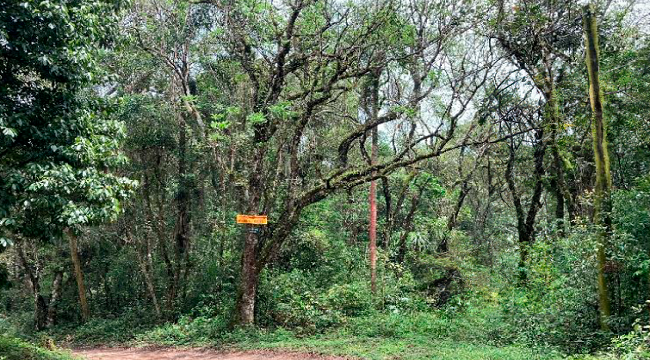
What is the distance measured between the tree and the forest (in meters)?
0.03

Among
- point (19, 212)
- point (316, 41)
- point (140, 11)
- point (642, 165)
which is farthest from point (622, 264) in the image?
point (140, 11)

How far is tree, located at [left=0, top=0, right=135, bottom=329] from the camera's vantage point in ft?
20.4

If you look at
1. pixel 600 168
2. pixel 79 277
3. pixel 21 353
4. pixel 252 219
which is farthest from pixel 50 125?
pixel 79 277

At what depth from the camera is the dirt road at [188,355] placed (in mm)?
9422

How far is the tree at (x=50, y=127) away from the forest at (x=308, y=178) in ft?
0.09

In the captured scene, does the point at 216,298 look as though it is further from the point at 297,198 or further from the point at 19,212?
the point at 19,212

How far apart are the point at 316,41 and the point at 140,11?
500cm

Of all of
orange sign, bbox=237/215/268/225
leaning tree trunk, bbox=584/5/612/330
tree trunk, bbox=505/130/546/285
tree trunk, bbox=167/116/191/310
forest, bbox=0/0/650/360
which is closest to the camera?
forest, bbox=0/0/650/360

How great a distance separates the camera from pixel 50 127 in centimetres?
660

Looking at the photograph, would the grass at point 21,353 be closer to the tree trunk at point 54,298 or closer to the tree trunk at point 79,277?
the tree trunk at point 79,277

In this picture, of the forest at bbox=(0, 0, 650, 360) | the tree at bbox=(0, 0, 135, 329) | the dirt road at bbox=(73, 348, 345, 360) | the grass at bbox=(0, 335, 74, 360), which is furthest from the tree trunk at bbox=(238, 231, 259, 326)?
the tree at bbox=(0, 0, 135, 329)

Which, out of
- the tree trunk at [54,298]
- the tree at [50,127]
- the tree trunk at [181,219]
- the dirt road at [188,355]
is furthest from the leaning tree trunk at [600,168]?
the tree trunk at [54,298]

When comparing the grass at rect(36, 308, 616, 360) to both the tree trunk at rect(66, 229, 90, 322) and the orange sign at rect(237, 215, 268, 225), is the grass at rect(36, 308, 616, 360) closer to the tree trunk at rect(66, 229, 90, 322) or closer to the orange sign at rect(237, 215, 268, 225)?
the tree trunk at rect(66, 229, 90, 322)

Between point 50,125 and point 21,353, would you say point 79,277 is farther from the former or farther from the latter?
point 50,125
